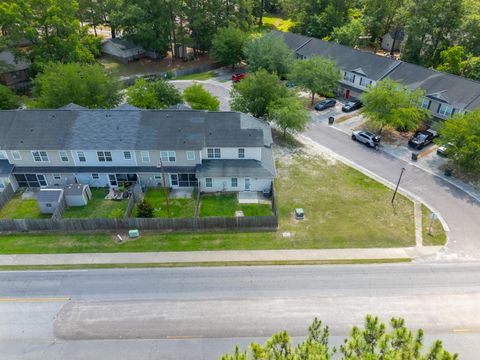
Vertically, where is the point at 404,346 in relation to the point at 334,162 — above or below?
above

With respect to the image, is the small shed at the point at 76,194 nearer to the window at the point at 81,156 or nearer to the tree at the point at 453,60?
the window at the point at 81,156

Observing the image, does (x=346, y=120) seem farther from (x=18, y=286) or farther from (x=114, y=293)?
(x=18, y=286)

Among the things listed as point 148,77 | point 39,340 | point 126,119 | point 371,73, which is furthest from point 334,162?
point 148,77

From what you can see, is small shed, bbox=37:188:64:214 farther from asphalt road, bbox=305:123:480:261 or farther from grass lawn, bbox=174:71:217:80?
grass lawn, bbox=174:71:217:80

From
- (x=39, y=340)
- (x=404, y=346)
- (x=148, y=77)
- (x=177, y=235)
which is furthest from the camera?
(x=148, y=77)

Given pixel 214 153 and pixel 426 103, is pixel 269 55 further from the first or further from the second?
pixel 214 153

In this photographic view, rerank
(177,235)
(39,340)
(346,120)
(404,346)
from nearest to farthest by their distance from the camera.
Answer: (404,346) < (39,340) < (177,235) < (346,120)
